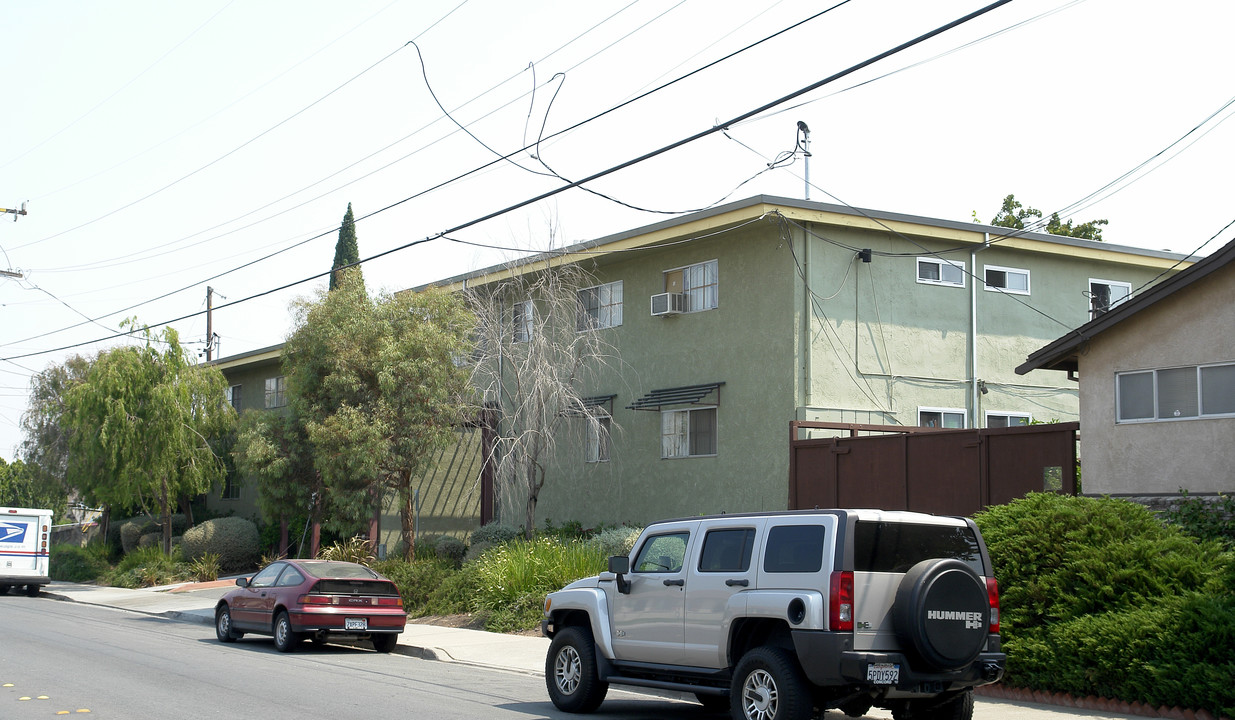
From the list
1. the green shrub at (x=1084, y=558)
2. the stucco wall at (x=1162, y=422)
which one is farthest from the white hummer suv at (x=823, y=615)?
the stucco wall at (x=1162, y=422)

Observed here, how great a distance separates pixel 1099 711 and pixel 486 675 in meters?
6.99

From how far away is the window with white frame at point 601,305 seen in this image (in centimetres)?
2395

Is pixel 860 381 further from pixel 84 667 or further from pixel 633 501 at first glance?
pixel 84 667

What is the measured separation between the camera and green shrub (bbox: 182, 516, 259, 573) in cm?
3100

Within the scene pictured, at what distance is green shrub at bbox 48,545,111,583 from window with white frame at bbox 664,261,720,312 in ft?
69.1

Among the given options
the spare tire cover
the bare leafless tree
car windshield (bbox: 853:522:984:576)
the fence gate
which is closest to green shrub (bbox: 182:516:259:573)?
the bare leafless tree

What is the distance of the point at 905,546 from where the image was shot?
28.3 feet

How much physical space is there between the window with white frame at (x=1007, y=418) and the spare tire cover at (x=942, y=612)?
13.7m

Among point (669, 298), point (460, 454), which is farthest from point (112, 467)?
point (669, 298)

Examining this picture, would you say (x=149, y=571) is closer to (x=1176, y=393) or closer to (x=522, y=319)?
(x=522, y=319)

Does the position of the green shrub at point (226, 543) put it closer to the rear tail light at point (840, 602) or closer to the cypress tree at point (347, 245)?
the cypress tree at point (347, 245)

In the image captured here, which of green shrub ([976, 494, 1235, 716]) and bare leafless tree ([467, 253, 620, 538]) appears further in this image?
bare leafless tree ([467, 253, 620, 538])

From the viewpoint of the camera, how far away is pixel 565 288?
22766 mm

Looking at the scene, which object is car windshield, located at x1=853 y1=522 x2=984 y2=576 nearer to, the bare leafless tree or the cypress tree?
the bare leafless tree
